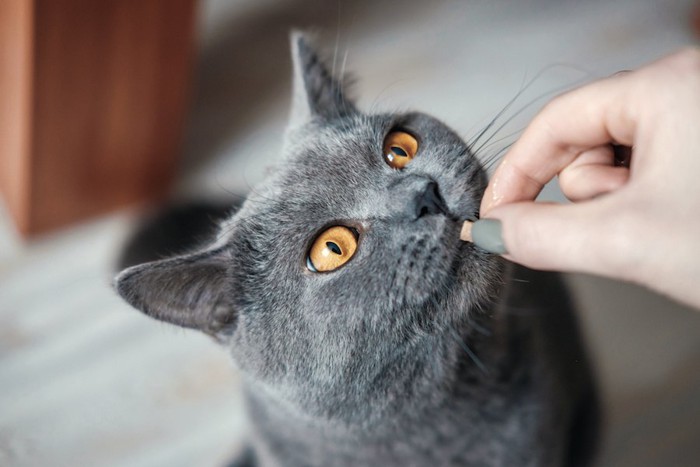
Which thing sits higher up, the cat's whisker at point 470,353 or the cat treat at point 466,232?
the cat treat at point 466,232

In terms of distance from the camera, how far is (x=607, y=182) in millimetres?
585

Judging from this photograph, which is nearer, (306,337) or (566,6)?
(306,337)

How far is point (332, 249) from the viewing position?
0.75 metres

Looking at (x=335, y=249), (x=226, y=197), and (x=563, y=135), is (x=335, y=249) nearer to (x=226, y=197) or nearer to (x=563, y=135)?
(x=563, y=135)

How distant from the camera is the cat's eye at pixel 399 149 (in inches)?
31.4

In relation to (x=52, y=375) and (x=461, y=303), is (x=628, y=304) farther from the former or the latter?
(x=52, y=375)

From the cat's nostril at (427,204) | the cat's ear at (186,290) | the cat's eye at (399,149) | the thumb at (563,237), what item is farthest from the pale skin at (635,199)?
the cat's ear at (186,290)

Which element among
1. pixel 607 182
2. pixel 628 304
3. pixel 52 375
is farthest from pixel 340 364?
pixel 52 375

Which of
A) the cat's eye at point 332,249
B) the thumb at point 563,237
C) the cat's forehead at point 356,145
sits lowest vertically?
the cat's eye at point 332,249

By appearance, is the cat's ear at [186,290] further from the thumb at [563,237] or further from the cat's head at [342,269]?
the thumb at [563,237]

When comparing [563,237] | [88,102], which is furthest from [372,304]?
[88,102]

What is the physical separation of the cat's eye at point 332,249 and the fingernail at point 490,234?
0.19 metres

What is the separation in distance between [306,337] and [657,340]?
55cm

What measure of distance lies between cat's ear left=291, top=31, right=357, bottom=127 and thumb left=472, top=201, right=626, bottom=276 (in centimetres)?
45
